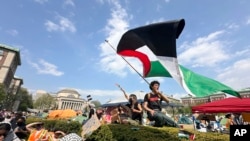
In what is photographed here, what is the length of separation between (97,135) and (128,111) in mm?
1471

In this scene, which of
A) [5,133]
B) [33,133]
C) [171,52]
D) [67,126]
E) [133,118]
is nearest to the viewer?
[5,133]

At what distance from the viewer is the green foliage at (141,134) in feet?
18.3

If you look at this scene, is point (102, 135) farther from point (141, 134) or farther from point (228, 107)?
point (228, 107)

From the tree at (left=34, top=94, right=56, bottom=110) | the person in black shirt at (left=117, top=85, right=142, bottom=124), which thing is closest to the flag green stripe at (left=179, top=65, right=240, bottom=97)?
the person in black shirt at (left=117, top=85, right=142, bottom=124)

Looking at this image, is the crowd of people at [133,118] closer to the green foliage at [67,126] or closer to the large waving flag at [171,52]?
the large waving flag at [171,52]

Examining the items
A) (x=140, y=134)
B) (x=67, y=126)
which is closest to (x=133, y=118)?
(x=140, y=134)

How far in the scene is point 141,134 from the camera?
19.3 ft

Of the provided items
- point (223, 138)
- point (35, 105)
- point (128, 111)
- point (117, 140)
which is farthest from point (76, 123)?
point (35, 105)

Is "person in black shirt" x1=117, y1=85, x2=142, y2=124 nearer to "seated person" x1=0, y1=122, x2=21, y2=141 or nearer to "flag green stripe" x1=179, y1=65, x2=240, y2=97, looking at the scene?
"flag green stripe" x1=179, y1=65, x2=240, y2=97

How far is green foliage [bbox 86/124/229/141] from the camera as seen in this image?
18.3 feet

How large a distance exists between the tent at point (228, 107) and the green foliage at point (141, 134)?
1741 millimetres

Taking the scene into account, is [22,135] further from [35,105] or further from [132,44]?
[35,105]

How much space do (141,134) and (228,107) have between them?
3.32 m

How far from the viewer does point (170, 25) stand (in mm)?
6066
